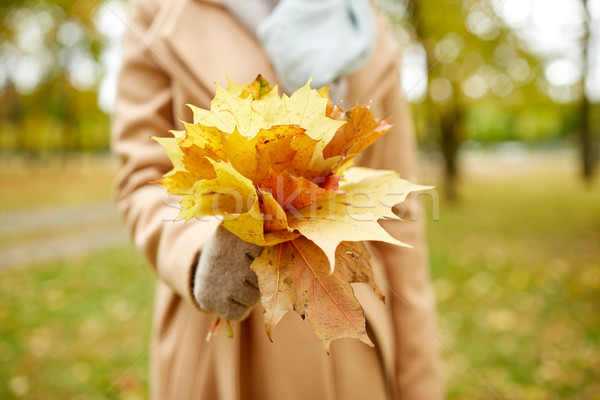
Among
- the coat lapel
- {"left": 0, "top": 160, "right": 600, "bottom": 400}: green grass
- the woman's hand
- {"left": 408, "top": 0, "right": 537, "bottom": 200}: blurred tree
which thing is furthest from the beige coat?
{"left": 408, "top": 0, "right": 537, "bottom": 200}: blurred tree

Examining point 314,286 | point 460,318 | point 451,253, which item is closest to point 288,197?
point 314,286

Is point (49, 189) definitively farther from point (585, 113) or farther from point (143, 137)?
point (585, 113)

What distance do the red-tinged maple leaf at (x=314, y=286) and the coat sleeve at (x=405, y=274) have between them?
2.22 ft

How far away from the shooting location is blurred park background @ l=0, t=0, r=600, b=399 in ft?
11.3

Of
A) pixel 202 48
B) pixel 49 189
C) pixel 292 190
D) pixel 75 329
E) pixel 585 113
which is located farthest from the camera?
pixel 49 189

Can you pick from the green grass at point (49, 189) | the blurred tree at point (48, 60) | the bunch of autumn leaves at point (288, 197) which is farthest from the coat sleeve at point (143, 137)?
the blurred tree at point (48, 60)

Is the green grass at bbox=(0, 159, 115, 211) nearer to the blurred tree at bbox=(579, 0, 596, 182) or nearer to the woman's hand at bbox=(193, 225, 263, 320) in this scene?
the woman's hand at bbox=(193, 225, 263, 320)

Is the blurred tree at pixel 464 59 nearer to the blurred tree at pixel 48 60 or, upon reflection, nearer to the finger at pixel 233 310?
the finger at pixel 233 310

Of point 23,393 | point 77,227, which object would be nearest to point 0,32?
point 77,227

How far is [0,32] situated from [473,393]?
1804 centimetres

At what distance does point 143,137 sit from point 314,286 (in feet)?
2.62

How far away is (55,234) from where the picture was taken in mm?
8203

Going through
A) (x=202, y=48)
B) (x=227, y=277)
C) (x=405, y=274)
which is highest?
(x=202, y=48)

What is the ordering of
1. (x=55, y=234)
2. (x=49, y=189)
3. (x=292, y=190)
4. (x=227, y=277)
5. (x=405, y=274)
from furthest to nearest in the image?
(x=49, y=189) → (x=55, y=234) → (x=405, y=274) → (x=227, y=277) → (x=292, y=190)
